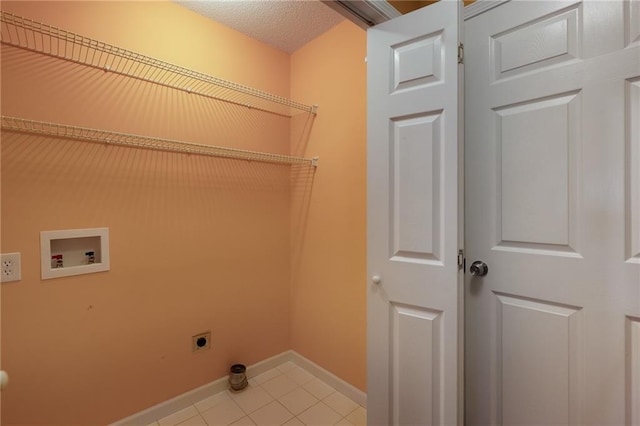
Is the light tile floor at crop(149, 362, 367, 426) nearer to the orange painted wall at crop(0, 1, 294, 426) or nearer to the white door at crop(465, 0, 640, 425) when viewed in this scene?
the orange painted wall at crop(0, 1, 294, 426)

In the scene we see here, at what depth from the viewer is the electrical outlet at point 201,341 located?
189 cm

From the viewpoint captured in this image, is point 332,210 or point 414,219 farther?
point 332,210

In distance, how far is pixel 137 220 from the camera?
167cm

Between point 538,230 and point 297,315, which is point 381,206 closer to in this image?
point 538,230

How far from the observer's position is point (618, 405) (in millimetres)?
992

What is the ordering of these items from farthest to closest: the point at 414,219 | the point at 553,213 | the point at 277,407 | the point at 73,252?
the point at 277,407 < the point at 73,252 < the point at 414,219 < the point at 553,213

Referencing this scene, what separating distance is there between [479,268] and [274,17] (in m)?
1.93

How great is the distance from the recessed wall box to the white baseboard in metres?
0.88

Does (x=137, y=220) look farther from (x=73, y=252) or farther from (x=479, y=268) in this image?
(x=479, y=268)

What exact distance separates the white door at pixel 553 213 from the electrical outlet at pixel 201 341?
60.9 inches

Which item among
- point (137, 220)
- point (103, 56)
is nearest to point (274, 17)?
point (103, 56)

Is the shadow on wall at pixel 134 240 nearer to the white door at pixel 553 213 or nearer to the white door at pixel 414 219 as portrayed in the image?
the white door at pixel 414 219

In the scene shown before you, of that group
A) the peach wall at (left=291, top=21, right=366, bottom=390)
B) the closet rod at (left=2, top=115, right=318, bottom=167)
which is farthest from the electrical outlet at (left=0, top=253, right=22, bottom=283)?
the peach wall at (left=291, top=21, right=366, bottom=390)

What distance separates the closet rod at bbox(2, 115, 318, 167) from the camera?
1.33 m
